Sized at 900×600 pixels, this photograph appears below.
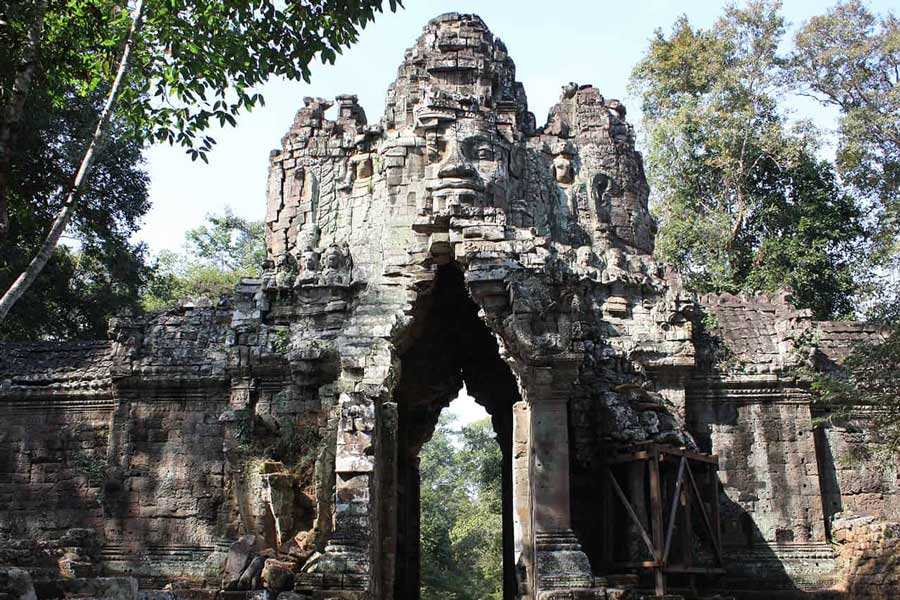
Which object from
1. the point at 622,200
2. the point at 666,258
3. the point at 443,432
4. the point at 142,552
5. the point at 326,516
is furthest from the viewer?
the point at 443,432

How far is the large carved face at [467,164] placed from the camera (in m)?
12.7

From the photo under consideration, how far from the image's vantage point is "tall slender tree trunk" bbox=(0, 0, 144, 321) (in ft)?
24.4

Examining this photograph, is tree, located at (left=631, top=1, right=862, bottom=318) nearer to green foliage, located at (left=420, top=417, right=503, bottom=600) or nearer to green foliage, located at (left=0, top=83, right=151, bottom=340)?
green foliage, located at (left=420, top=417, right=503, bottom=600)

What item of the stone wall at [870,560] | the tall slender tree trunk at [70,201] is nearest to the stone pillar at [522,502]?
the stone wall at [870,560]

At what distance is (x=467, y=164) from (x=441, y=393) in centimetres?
477

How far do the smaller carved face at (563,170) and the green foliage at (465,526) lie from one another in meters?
13.7

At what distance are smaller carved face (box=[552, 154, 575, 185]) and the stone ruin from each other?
36 mm

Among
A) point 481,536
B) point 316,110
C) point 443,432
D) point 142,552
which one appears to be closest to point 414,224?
point 316,110

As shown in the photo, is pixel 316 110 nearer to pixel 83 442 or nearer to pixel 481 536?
pixel 83 442

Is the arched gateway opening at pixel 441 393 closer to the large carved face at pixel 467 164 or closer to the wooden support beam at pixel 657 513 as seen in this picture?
the large carved face at pixel 467 164

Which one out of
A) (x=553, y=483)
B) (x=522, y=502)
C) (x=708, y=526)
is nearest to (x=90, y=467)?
(x=522, y=502)

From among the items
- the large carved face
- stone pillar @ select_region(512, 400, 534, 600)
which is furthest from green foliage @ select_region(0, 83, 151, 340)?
stone pillar @ select_region(512, 400, 534, 600)

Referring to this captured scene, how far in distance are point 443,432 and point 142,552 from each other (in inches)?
1284

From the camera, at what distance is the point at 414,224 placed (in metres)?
12.6
